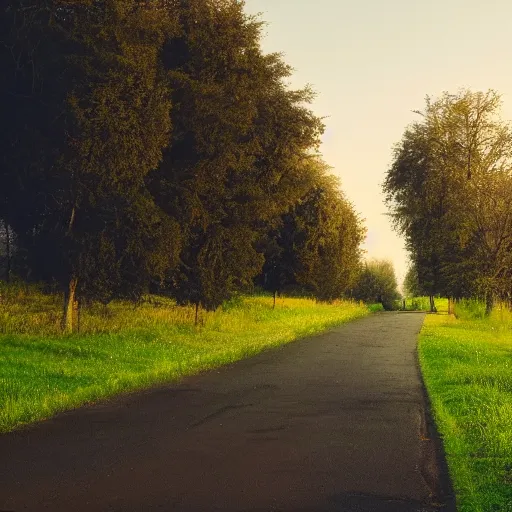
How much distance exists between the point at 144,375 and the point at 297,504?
8.42 meters

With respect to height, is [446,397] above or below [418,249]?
below

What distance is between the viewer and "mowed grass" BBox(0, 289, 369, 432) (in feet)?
37.8

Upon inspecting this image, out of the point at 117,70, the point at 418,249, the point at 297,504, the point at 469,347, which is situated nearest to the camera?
the point at 297,504

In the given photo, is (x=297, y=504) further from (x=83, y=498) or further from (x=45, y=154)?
(x=45, y=154)

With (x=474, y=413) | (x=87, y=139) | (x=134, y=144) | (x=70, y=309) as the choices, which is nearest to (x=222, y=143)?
(x=134, y=144)

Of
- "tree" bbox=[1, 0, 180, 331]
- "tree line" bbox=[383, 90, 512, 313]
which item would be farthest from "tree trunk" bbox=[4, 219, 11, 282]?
"tree line" bbox=[383, 90, 512, 313]

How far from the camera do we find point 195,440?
8.30m

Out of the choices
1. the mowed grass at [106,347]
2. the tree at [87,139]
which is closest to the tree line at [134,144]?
the tree at [87,139]

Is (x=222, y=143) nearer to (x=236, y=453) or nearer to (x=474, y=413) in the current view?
(x=474, y=413)

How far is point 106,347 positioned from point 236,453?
11043 millimetres

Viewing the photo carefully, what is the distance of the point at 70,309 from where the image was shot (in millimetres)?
20844

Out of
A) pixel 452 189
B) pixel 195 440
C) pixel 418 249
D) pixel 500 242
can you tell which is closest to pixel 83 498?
pixel 195 440

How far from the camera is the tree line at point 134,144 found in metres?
Result: 19.2

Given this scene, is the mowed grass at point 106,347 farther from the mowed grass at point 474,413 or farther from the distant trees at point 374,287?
the distant trees at point 374,287
